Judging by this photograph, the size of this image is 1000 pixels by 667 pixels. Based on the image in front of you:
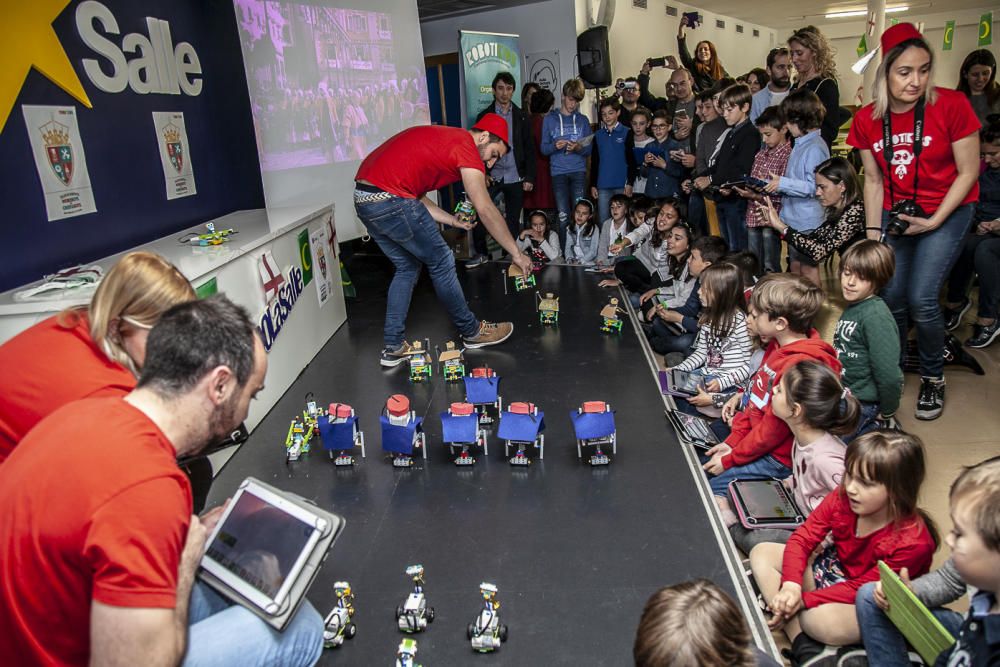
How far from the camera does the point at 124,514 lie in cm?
108

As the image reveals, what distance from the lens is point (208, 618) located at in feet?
4.53

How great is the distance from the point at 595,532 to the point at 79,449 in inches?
63.9

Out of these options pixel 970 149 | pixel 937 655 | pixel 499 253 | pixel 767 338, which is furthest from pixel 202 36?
A: pixel 937 655

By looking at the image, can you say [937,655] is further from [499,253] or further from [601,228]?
[499,253]

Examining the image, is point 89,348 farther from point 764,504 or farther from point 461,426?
point 764,504

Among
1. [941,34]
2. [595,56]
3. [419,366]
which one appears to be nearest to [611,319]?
[419,366]

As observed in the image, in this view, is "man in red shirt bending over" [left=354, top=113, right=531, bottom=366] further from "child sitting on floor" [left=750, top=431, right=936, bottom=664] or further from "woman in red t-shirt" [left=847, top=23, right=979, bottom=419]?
"child sitting on floor" [left=750, top=431, right=936, bottom=664]

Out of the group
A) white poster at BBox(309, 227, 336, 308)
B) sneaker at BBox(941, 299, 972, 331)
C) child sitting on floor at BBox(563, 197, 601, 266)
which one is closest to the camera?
sneaker at BBox(941, 299, 972, 331)

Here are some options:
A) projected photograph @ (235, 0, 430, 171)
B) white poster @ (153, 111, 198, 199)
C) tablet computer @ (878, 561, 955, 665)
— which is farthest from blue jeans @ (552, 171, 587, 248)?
tablet computer @ (878, 561, 955, 665)

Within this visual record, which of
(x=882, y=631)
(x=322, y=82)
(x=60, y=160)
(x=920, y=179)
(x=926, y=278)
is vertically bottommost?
(x=882, y=631)

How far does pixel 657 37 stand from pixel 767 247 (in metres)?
6.55

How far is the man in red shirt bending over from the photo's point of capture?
3.66 m

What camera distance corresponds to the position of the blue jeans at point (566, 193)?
20.4 feet

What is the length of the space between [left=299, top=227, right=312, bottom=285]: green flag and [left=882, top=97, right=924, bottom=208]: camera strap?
9.69ft
